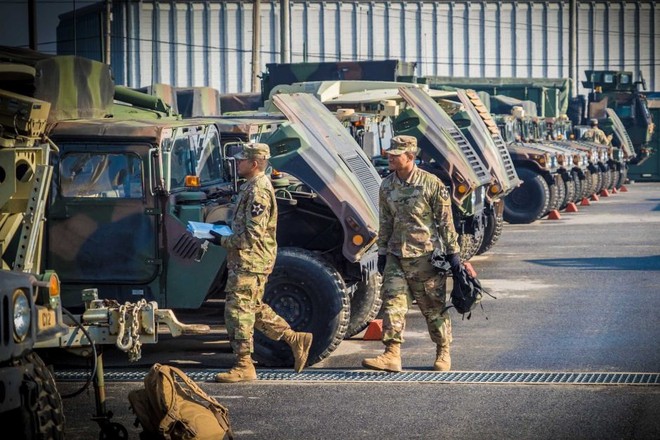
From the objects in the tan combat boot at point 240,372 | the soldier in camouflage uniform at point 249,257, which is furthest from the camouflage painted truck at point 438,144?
the tan combat boot at point 240,372

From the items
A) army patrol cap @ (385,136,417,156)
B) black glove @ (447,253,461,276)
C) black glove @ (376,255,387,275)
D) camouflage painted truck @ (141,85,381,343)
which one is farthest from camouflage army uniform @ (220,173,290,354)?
black glove @ (447,253,461,276)

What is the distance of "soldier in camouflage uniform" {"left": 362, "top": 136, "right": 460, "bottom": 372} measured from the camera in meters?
10.7

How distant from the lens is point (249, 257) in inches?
410

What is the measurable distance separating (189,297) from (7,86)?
6.76 ft

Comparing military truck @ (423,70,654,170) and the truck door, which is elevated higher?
military truck @ (423,70,654,170)

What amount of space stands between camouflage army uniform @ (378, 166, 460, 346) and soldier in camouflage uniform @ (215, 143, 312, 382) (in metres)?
0.76

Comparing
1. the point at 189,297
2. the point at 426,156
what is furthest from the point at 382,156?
the point at 189,297

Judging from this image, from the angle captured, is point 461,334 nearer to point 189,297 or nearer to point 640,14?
→ point 189,297

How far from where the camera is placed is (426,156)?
16.6 metres

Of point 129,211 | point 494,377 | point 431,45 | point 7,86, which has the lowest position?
point 494,377

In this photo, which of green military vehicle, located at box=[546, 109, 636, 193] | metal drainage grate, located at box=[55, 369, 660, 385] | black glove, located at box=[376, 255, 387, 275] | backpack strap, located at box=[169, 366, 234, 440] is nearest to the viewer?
backpack strap, located at box=[169, 366, 234, 440]

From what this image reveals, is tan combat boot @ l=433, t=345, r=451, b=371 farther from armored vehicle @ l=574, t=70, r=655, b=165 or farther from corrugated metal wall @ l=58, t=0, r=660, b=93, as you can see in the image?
corrugated metal wall @ l=58, t=0, r=660, b=93

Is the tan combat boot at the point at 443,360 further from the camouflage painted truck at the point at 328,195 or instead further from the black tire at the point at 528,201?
the black tire at the point at 528,201

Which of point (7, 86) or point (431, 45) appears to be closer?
point (7, 86)
